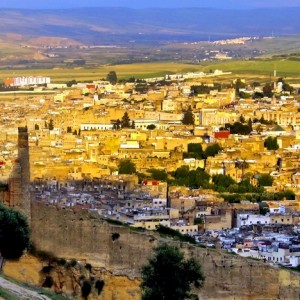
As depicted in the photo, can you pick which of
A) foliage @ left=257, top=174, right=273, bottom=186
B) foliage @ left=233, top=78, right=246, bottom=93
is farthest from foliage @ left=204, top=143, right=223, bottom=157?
foliage @ left=233, top=78, right=246, bottom=93

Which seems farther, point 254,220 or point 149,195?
point 149,195

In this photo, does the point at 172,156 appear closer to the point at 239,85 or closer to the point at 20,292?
the point at 20,292

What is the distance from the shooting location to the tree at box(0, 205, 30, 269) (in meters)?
17.1

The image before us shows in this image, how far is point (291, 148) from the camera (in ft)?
161

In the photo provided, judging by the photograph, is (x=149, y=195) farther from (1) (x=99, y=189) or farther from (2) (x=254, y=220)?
(2) (x=254, y=220)

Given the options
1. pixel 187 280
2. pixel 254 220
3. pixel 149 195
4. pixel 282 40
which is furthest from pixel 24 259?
pixel 282 40

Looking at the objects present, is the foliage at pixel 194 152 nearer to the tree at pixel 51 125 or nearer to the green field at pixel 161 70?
the tree at pixel 51 125

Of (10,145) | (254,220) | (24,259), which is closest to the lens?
(24,259)

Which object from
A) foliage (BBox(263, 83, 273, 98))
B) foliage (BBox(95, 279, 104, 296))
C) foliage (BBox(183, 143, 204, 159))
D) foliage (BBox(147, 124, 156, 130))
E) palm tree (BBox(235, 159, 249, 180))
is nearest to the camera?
foliage (BBox(95, 279, 104, 296))

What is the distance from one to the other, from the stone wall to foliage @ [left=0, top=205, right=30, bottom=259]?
0.39 m

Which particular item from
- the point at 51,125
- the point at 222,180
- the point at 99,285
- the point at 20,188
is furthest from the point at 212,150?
the point at 99,285

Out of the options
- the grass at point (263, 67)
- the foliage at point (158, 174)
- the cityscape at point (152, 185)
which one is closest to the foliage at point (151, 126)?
the cityscape at point (152, 185)

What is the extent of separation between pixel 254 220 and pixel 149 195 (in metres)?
4.88

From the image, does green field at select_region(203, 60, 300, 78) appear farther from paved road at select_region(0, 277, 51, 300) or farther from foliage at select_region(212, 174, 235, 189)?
paved road at select_region(0, 277, 51, 300)
